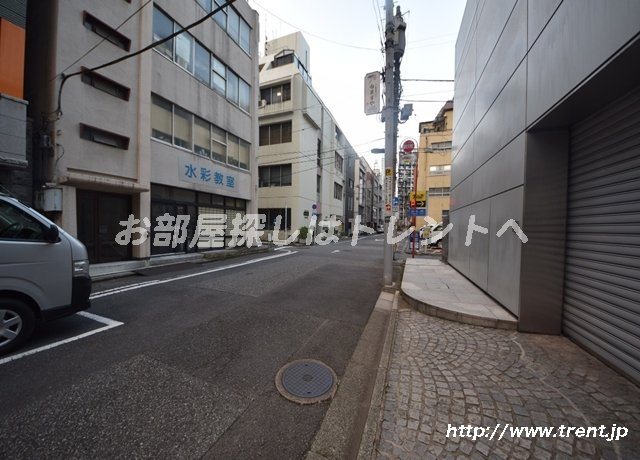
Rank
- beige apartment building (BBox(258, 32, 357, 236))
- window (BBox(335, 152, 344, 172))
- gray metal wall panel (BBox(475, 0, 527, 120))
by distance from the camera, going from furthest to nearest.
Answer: window (BBox(335, 152, 344, 172))
beige apartment building (BBox(258, 32, 357, 236))
gray metal wall panel (BBox(475, 0, 527, 120))

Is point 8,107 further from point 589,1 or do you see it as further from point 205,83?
point 589,1

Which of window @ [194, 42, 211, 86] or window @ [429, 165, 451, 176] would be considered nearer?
window @ [194, 42, 211, 86]

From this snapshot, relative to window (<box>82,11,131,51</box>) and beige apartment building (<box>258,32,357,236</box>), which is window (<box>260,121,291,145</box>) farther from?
window (<box>82,11,131,51</box>)

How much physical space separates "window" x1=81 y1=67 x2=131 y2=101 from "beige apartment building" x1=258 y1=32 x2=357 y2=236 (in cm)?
1473

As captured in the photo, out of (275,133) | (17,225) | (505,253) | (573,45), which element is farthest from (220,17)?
(505,253)

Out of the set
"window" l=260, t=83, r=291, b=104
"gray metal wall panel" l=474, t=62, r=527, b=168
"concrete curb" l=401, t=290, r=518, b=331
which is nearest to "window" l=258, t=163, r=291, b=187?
"window" l=260, t=83, r=291, b=104

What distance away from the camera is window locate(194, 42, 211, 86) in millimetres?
11844

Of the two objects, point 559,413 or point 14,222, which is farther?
point 14,222

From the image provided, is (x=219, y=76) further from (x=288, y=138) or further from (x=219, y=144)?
(x=288, y=138)

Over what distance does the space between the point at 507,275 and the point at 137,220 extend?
10996mm

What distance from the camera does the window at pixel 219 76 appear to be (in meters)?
12.8

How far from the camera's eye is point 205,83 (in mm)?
12281

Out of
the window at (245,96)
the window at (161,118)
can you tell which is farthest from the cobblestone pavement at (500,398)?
the window at (245,96)

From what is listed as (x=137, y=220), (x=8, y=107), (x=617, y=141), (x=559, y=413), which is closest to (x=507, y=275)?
(x=617, y=141)
